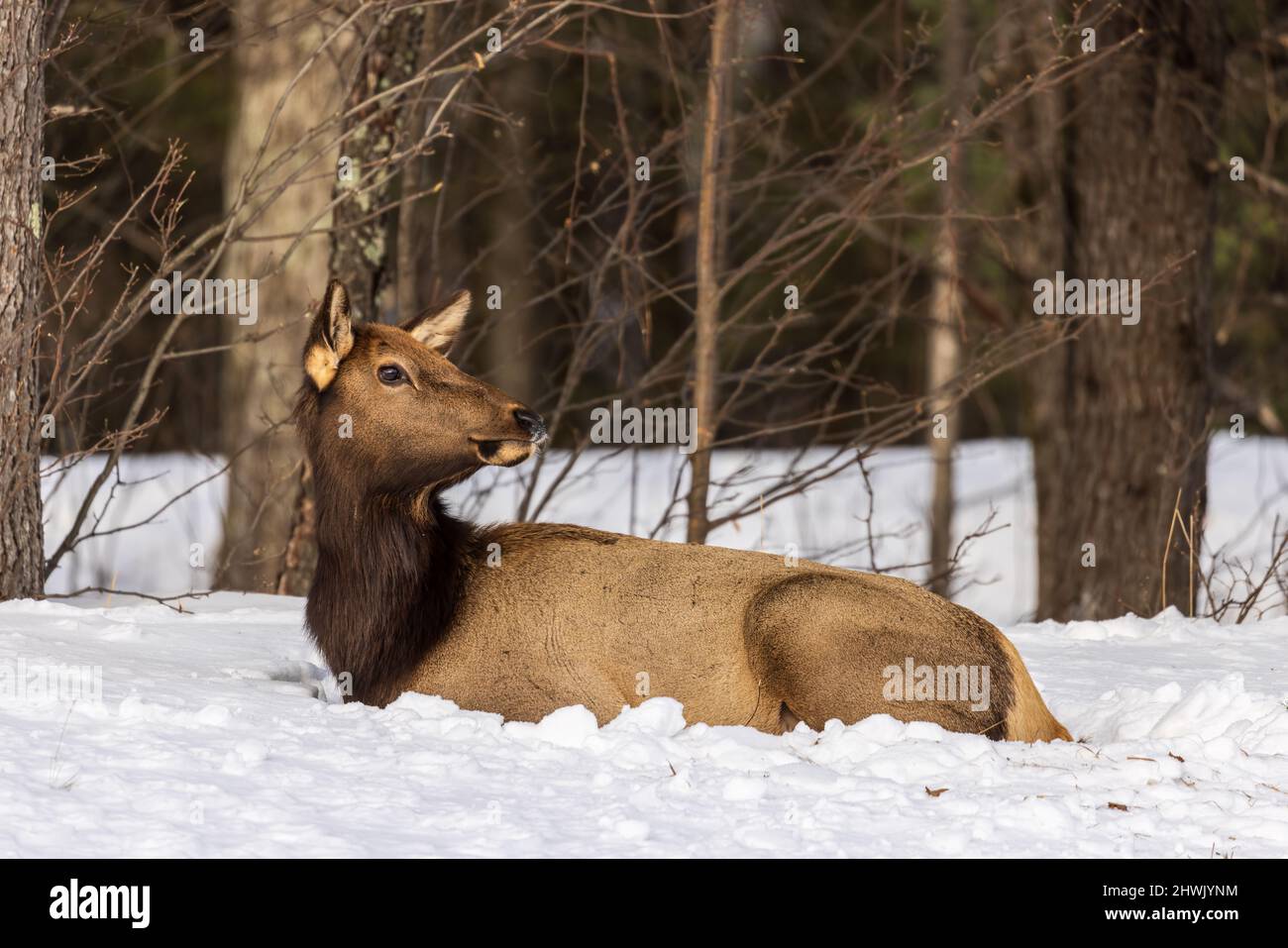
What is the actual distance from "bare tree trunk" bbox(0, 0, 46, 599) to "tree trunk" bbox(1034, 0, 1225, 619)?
7.12 meters

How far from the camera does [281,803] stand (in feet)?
15.0

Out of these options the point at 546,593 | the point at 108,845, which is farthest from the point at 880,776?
the point at 108,845

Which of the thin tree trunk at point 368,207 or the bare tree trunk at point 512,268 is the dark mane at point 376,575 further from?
the bare tree trunk at point 512,268

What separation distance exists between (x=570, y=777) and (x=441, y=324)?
2758mm

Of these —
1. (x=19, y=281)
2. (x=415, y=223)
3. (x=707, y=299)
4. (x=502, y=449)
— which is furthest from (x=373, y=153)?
(x=502, y=449)

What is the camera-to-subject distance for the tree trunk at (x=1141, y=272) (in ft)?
38.1

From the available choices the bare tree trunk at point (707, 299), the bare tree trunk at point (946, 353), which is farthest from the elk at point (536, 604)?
the bare tree trunk at point (946, 353)

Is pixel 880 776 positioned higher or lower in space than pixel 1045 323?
lower

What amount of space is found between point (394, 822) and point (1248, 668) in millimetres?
4485

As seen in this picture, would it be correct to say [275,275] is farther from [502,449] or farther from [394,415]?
[502,449]

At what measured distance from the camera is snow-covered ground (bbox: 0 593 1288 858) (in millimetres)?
4418

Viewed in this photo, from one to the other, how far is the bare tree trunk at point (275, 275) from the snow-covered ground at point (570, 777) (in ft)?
15.6

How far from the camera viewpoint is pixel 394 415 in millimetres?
6473
